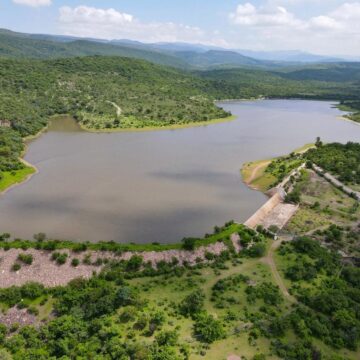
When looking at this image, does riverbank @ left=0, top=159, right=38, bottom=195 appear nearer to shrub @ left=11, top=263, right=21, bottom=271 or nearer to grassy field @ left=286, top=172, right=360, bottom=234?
shrub @ left=11, top=263, right=21, bottom=271

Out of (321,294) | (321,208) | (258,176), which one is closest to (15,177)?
(258,176)

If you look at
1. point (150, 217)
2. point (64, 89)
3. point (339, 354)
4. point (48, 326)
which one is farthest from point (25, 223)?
point (64, 89)

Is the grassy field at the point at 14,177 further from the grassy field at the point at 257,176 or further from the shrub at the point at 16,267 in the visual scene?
the grassy field at the point at 257,176

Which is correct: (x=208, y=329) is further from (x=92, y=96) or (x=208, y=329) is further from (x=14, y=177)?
(x=92, y=96)

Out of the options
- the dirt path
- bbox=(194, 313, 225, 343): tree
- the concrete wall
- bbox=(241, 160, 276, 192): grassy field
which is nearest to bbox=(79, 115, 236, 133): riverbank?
bbox=(241, 160, 276, 192): grassy field

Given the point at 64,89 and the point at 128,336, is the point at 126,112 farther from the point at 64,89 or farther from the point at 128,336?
the point at 128,336

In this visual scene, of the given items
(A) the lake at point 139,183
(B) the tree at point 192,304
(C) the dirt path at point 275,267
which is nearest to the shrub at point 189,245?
(A) the lake at point 139,183
